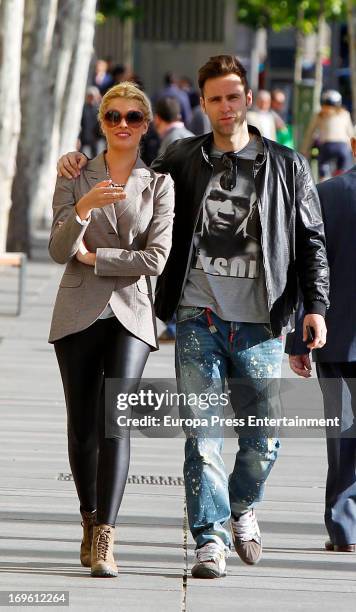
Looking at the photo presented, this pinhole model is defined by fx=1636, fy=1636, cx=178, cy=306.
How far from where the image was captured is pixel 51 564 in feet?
19.9

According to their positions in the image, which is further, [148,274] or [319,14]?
[319,14]

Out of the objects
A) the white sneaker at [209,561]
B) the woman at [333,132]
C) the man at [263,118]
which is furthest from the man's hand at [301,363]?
the woman at [333,132]

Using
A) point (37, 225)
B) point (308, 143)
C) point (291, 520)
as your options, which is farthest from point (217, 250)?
point (37, 225)

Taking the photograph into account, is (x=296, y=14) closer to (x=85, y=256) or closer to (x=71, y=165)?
(x=71, y=165)

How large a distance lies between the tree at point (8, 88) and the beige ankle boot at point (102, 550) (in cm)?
1112

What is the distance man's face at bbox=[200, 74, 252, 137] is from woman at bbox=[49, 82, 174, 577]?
0.24 metres

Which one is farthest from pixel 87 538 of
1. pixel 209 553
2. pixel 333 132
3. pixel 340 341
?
pixel 333 132

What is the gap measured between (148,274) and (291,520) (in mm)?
1676

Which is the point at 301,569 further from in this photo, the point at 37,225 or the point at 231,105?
the point at 37,225

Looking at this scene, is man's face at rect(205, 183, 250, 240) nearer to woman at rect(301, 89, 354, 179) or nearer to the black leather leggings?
the black leather leggings

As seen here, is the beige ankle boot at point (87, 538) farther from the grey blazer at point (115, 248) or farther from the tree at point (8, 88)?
the tree at point (8, 88)

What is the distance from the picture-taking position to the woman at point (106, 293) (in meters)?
5.85

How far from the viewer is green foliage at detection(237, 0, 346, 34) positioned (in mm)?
55469

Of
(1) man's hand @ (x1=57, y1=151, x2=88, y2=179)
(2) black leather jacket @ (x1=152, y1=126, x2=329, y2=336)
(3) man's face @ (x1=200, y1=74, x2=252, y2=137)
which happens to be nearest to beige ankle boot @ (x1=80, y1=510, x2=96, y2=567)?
(2) black leather jacket @ (x1=152, y1=126, x2=329, y2=336)
